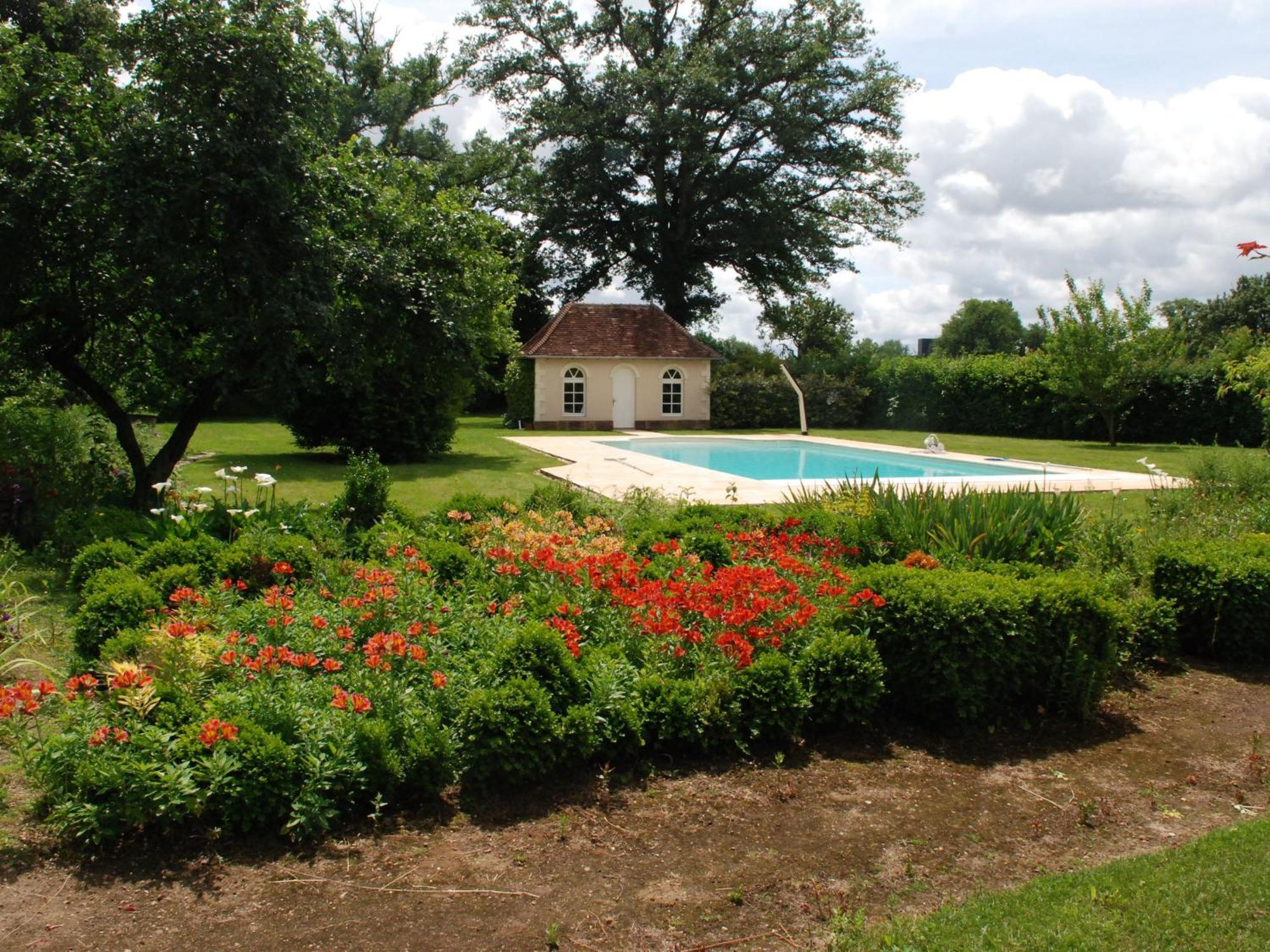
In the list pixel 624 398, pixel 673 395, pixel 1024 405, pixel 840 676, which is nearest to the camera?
pixel 840 676

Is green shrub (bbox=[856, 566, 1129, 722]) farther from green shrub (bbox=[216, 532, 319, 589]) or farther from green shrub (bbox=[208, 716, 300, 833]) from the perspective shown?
green shrub (bbox=[216, 532, 319, 589])

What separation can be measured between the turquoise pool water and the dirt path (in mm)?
10937

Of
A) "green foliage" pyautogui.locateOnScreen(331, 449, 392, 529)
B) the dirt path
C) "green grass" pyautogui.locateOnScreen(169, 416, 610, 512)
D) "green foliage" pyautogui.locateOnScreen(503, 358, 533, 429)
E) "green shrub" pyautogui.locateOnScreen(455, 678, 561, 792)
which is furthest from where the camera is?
"green foliage" pyautogui.locateOnScreen(503, 358, 533, 429)

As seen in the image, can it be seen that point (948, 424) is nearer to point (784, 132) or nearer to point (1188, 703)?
point (784, 132)

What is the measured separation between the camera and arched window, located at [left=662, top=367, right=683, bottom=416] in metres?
32.1

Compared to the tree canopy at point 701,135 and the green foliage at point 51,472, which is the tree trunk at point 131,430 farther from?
the tree canopy at point 701,135

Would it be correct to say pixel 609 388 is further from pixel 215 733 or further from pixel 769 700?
pixel 215 733

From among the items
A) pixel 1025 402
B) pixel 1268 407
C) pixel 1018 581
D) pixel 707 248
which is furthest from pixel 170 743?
pixel 707 248

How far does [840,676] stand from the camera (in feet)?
15.0

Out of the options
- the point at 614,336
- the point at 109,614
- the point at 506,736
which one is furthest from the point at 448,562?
the point at 614,336

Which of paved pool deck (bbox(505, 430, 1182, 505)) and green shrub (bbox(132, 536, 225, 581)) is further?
paved pool deck (bbox(505, 430, 1182, 505))

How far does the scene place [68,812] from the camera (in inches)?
131

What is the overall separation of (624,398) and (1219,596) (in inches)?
1039

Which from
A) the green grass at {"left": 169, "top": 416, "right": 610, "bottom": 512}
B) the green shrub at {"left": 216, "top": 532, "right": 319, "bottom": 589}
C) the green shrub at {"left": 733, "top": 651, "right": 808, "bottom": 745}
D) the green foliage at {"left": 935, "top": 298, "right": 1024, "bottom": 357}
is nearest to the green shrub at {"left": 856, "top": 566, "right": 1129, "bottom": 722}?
the green shrub at {"left": 733, "top": 651, "right": 808, "bottom": 745}
